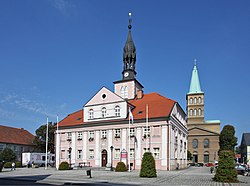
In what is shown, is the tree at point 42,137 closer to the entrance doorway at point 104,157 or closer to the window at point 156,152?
the entrance doorway at point 104,157

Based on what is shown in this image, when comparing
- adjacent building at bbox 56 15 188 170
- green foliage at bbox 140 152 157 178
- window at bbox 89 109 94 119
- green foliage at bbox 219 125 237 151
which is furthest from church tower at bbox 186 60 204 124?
green foliage at bbox 140 152 157 178

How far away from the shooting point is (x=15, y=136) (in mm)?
73438

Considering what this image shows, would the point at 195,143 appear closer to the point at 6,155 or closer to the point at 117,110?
the point at 117,110

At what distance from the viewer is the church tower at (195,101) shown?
348ft

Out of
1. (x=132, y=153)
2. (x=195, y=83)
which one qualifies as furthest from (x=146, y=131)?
(x=195, y=83)

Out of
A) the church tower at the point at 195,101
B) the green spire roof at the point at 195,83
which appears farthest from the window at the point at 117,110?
the green spire roof at the point at 195,83

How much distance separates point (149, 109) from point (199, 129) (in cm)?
5763

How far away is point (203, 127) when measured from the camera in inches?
4109

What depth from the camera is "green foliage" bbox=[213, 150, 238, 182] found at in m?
23.0

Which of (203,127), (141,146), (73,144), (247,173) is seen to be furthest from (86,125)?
(203,127)

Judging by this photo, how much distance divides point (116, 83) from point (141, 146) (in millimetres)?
17599

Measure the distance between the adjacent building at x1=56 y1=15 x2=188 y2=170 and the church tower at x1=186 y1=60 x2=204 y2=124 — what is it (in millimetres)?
55116

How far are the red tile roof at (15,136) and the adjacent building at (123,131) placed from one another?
965 inches

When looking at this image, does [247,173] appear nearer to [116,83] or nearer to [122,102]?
[122,102]
